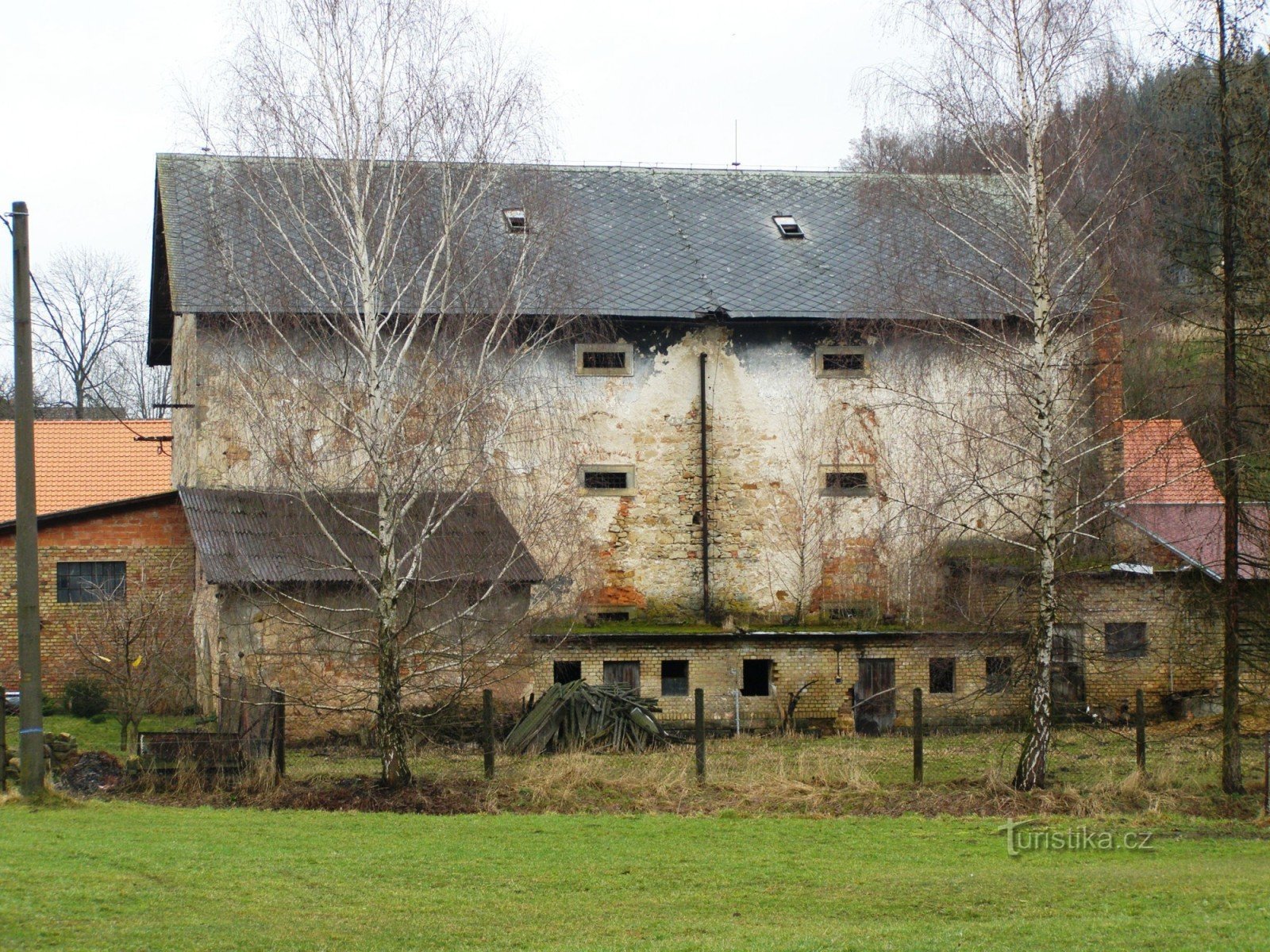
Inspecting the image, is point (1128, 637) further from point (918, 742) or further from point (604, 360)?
point (604, 360)

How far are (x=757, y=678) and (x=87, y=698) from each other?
35.6ft

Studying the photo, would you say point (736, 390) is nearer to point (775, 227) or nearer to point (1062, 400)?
point (775, 227)

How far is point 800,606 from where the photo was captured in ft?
75.6

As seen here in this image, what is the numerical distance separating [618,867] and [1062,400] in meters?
8.22

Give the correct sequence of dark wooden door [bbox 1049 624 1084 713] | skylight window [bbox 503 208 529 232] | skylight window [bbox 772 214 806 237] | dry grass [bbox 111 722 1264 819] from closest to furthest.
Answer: dry grass [bbox 111 722 1264 819] → skylight window [bbox 503 208 529 232] → dark wooden door [bbox 1049 624 1084 713] → skylight window [bbox 772 214 806 237]

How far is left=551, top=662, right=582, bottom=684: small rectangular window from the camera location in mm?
21062

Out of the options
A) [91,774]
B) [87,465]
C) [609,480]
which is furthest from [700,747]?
[87,465]

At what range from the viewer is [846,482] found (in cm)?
2331

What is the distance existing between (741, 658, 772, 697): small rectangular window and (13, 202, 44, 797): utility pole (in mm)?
11321

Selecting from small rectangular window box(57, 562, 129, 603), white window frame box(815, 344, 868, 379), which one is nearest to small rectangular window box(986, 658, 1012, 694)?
white window frame box(815, 344, 868, 379)

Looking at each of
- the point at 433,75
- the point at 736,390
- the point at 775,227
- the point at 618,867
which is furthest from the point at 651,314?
the point at 618,867

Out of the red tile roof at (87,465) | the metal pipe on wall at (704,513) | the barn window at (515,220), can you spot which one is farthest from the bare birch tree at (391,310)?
the red tile roof at (87,465)

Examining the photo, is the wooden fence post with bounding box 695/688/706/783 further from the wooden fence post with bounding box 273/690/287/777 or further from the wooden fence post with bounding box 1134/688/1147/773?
the wooden fence post with bounding box 1134/688/1147/773

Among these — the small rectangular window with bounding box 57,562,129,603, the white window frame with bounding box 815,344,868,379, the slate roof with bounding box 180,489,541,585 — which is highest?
the white window frame with bounding box 815,344,868,379
